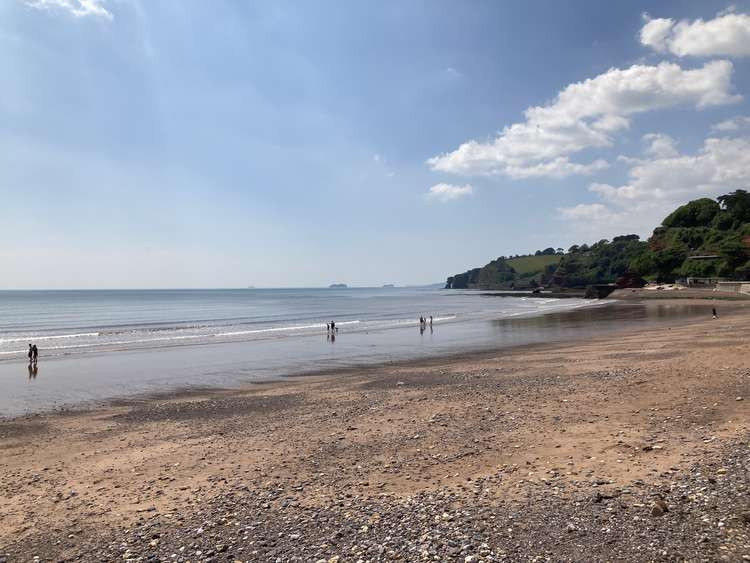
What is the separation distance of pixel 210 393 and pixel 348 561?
1559 centimetres

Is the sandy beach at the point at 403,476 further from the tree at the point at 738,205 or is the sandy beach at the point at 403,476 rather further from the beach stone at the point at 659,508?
the tree at the point at 738,205

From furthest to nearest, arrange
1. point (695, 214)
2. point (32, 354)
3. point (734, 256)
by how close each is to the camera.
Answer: point (695, 214) → point (734, 256) → point (32, 354)

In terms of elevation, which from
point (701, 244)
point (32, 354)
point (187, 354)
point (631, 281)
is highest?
point (701, 244)

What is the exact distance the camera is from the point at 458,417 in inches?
516

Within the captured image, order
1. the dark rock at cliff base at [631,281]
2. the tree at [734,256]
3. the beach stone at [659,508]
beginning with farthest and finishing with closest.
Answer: the dark rock at cliff base at [631,281], the tree at [734,256], the beach stone at [659,508]

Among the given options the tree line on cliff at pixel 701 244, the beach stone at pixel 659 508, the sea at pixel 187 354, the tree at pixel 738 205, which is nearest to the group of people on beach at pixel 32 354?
the sea at pixel 187 354

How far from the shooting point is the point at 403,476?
29.8 ft

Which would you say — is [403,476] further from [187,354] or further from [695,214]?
[695,214]

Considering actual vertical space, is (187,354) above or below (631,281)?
below

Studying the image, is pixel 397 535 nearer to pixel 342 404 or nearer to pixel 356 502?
pixel 356 502

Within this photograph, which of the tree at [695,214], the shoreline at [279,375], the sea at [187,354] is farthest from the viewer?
the tree at [695,214]

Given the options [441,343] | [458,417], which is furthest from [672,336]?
[458,417]

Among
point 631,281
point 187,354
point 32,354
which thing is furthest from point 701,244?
point 32,354

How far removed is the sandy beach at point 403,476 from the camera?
644 centimetres
